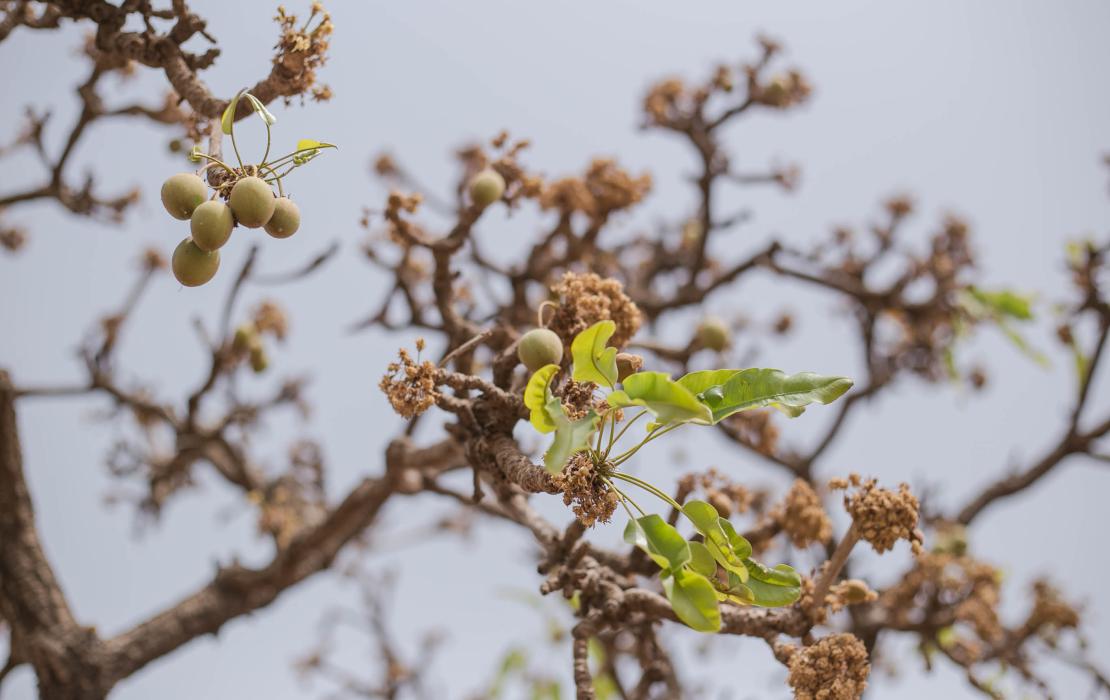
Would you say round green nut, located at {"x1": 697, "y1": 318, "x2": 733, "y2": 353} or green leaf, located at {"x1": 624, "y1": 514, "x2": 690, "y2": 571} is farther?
round green nut, located at {"x1": 697, "y1": 318, "x2": 733, "y2": 353}

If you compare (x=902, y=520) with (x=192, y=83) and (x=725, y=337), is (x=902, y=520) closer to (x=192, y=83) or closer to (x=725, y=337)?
(x=725, y=337)

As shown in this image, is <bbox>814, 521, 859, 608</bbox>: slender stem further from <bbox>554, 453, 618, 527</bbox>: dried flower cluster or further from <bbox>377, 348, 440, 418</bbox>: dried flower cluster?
<bbox>377, 348, 440, 418</bbox>: dried flower cluster

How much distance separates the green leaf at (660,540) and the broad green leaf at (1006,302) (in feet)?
10.9

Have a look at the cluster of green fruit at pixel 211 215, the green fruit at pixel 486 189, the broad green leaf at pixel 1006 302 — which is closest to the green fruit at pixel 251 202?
the cluster of green fruit at pixel 211 215

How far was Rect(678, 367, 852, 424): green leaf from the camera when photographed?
1670mm

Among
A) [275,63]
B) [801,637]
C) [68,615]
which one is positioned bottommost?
[68,615]

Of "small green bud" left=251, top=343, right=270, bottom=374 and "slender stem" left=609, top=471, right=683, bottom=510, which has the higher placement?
"slender stem" left=609, top=471, right=683, bottom=510

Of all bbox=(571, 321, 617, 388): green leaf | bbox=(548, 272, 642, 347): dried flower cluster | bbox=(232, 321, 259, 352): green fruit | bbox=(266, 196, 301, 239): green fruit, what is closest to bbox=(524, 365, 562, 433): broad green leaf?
bbox=(571, 321, 617, 388): green leaf

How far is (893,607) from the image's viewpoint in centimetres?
350

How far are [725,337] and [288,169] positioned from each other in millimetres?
1887

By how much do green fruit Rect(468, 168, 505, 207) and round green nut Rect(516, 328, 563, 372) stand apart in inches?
33.6

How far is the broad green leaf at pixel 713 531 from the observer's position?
174 centimetres

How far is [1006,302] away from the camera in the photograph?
4312mm

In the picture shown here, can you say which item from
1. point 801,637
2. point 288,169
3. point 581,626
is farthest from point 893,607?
point 288,169
